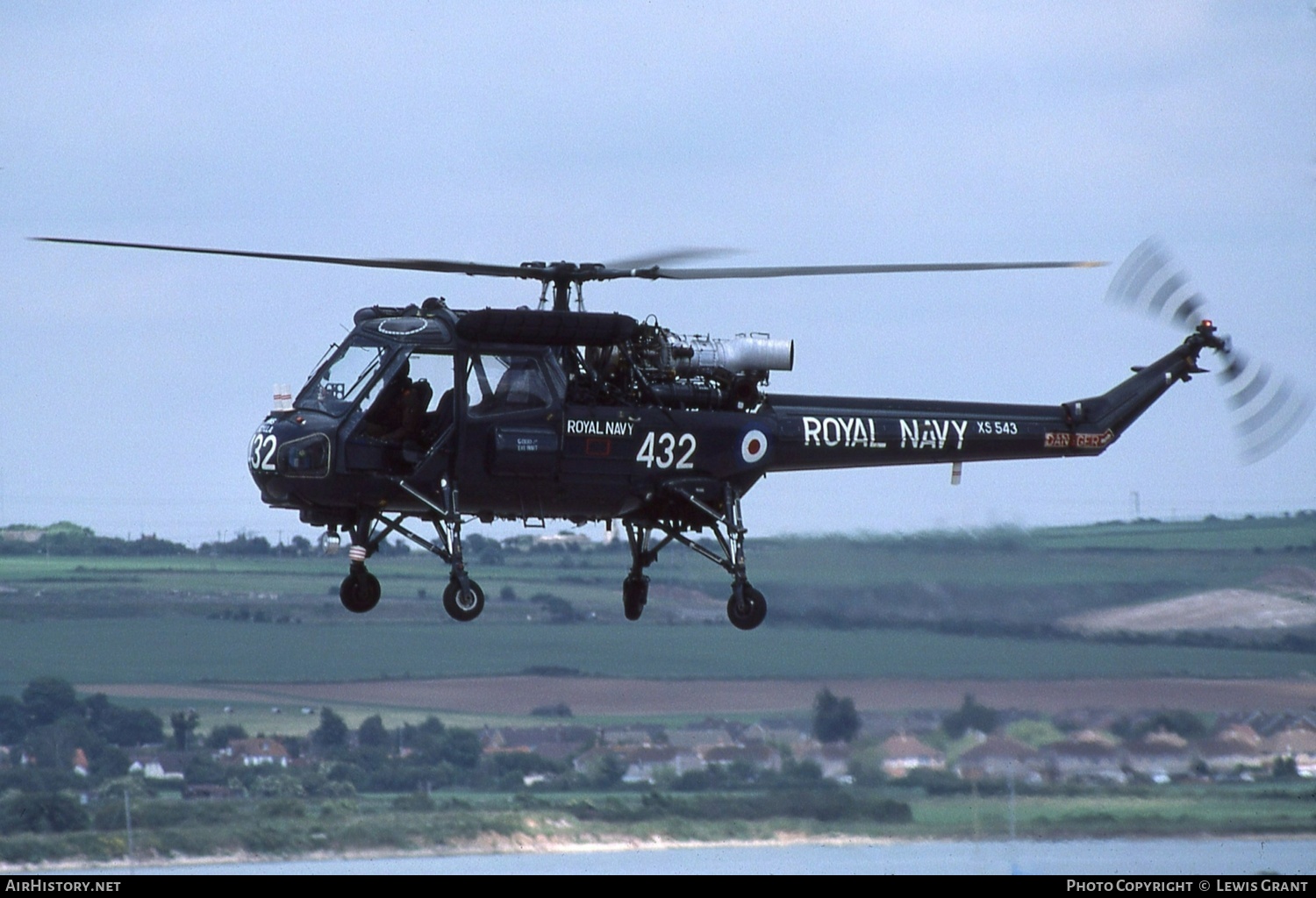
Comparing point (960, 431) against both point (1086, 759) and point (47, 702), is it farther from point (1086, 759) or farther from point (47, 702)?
point (47, 702)

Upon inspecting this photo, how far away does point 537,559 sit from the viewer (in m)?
51.9

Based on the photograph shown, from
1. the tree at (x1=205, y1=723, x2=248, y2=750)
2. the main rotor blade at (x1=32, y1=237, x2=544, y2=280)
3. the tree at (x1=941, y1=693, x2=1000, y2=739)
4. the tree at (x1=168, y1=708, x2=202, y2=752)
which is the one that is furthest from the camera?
the tree at (x1=168, y1=708, x2=202, y2=752)

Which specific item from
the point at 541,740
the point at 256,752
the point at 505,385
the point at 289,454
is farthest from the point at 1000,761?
the point at 256,752

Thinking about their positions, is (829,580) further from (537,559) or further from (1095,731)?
(537,559)

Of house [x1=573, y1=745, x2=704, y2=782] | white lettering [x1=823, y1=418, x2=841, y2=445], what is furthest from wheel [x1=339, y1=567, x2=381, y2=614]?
house [x1=573, y1=745, x2=704, y2=782]

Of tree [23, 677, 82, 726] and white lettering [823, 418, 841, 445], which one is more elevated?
white lettering [823, 418, 841, 445]

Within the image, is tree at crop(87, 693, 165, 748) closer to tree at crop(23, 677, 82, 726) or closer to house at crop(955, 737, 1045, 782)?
tree at crop(23, 677, 82, 726)

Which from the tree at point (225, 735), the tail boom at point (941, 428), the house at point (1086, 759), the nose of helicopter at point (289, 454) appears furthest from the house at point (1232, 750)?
the tree at point (225, 735)

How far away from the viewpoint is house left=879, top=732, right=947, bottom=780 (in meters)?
41.0

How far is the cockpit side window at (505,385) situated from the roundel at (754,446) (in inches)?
101

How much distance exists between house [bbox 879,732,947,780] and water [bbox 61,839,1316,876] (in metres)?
1.46

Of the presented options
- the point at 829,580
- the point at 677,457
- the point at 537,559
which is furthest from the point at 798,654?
the point at 677,457

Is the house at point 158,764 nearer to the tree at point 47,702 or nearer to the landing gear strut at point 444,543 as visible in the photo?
the tree at point 47,702

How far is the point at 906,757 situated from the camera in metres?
41.0
